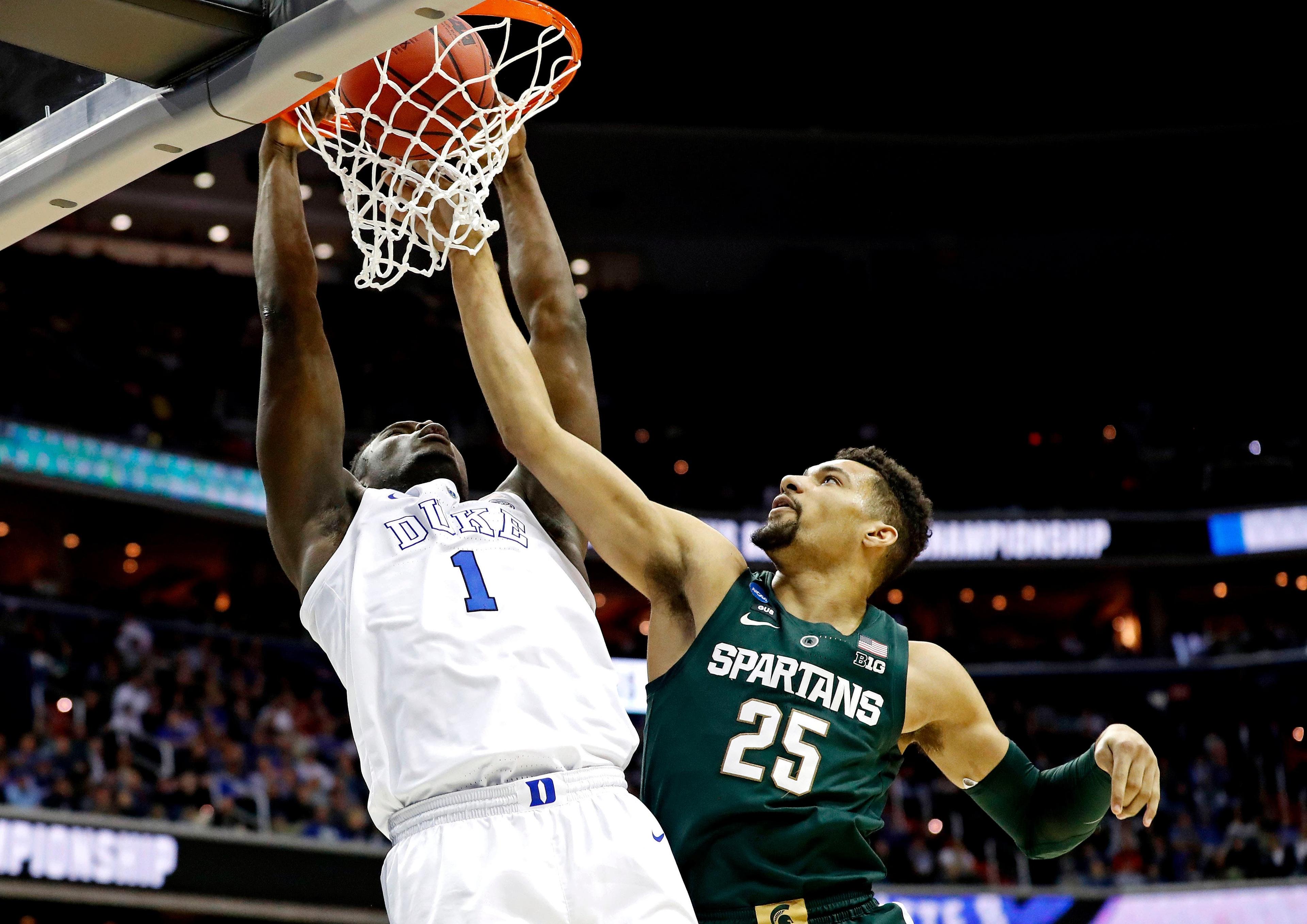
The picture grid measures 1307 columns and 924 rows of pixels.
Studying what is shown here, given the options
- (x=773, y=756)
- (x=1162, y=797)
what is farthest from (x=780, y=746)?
(x=1162, y=797)

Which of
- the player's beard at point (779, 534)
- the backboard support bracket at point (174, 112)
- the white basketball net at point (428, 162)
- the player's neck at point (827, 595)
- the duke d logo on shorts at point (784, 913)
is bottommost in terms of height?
the duke d logo on shorts at point (784, 913)

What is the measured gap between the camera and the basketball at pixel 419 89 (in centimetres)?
358

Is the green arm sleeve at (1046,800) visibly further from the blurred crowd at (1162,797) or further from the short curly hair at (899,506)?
the blurred crowd at (1162,797)

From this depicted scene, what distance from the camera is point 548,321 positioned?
386 centimetres

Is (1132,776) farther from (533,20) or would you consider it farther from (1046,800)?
(533,20)

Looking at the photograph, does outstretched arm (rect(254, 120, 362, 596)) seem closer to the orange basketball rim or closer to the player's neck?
the orange basketball rim

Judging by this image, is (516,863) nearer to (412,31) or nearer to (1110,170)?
(412,31)

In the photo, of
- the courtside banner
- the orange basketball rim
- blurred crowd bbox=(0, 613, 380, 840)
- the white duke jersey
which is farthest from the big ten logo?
blurred crowd bbox=(0, 613, 380, 840)

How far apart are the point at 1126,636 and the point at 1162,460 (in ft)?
10.0

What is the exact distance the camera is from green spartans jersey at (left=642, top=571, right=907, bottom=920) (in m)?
3.50

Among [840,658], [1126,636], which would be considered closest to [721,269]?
[1126,636]

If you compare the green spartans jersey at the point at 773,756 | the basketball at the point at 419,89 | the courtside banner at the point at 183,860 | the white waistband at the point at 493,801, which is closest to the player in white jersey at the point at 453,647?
the white waistband at the point at 493,801

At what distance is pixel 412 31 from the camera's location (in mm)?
2645

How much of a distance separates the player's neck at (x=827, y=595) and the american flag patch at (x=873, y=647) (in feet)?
0.14
